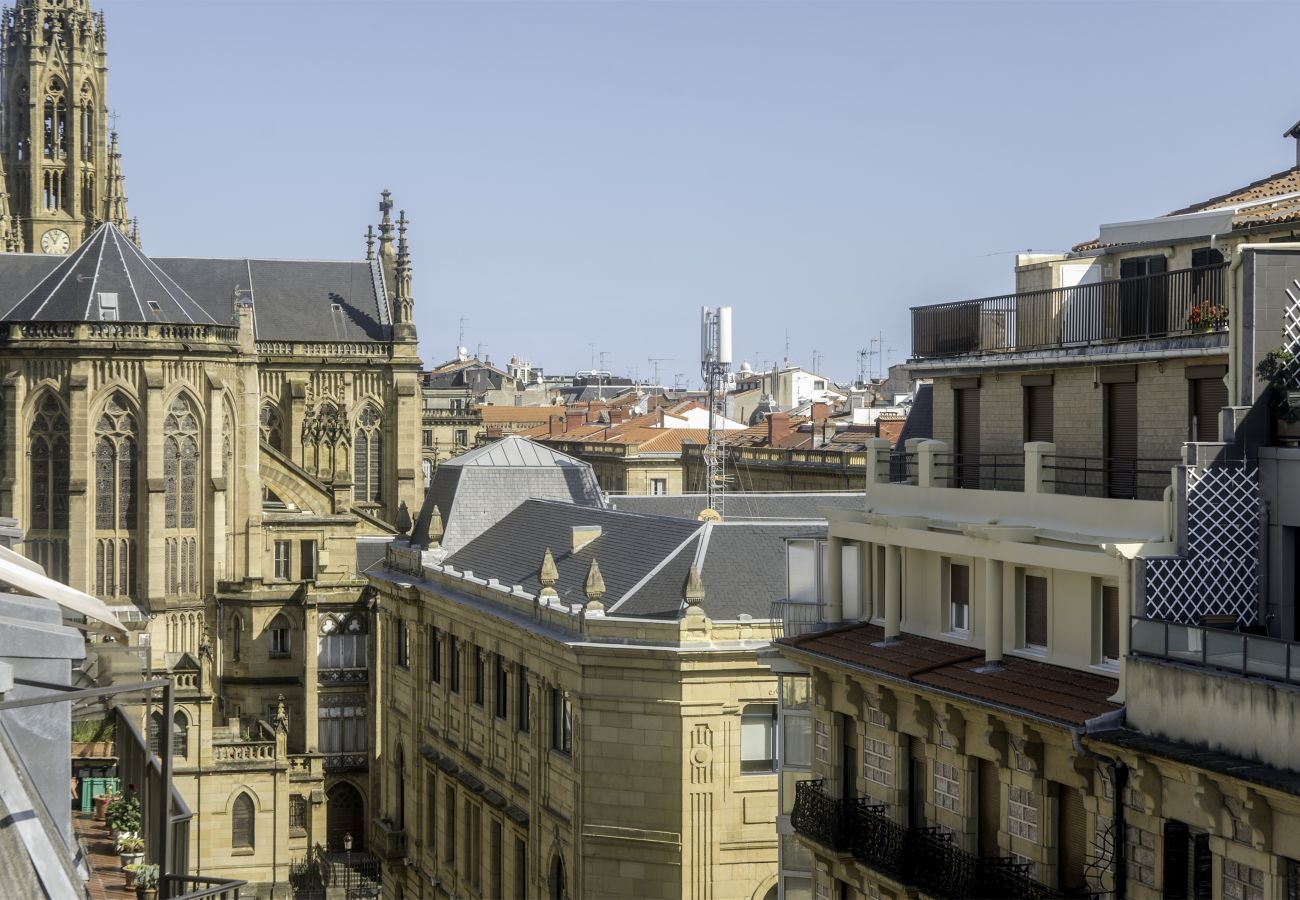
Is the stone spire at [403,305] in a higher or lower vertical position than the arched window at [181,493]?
higher

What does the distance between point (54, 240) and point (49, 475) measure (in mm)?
37316

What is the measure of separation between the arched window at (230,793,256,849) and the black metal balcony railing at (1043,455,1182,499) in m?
49.8

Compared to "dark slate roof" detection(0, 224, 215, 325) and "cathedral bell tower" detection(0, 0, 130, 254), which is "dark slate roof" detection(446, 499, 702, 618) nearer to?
"dark slate roof" detection(0, 224, 215, 325)

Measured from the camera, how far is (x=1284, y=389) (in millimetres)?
23188

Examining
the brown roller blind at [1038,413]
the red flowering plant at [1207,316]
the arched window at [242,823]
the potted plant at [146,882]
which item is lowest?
the arched window at [242,823]

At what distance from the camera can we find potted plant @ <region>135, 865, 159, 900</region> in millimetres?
18844

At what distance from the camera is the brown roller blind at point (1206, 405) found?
1010 inches

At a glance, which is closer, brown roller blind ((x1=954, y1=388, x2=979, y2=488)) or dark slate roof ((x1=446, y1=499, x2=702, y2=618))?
brown roller blind ((x1=954, y1=388, x2=979, y2=488))

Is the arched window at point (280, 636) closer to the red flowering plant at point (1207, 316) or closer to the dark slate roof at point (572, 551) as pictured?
the dark slate roof at point (572, 551)

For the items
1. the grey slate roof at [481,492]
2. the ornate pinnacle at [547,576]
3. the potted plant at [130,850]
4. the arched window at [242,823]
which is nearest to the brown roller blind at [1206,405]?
the potted plant at [130,850]

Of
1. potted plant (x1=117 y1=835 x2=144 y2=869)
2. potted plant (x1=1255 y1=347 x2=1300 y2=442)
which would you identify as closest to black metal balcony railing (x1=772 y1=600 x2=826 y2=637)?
potted plant (x1=1255 y1=347 x2=1300 y2=442)

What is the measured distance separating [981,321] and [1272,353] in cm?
845

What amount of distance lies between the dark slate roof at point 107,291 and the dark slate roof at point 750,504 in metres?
25.9

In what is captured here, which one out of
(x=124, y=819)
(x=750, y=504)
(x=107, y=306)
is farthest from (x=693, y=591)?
(x=107, y=306)
